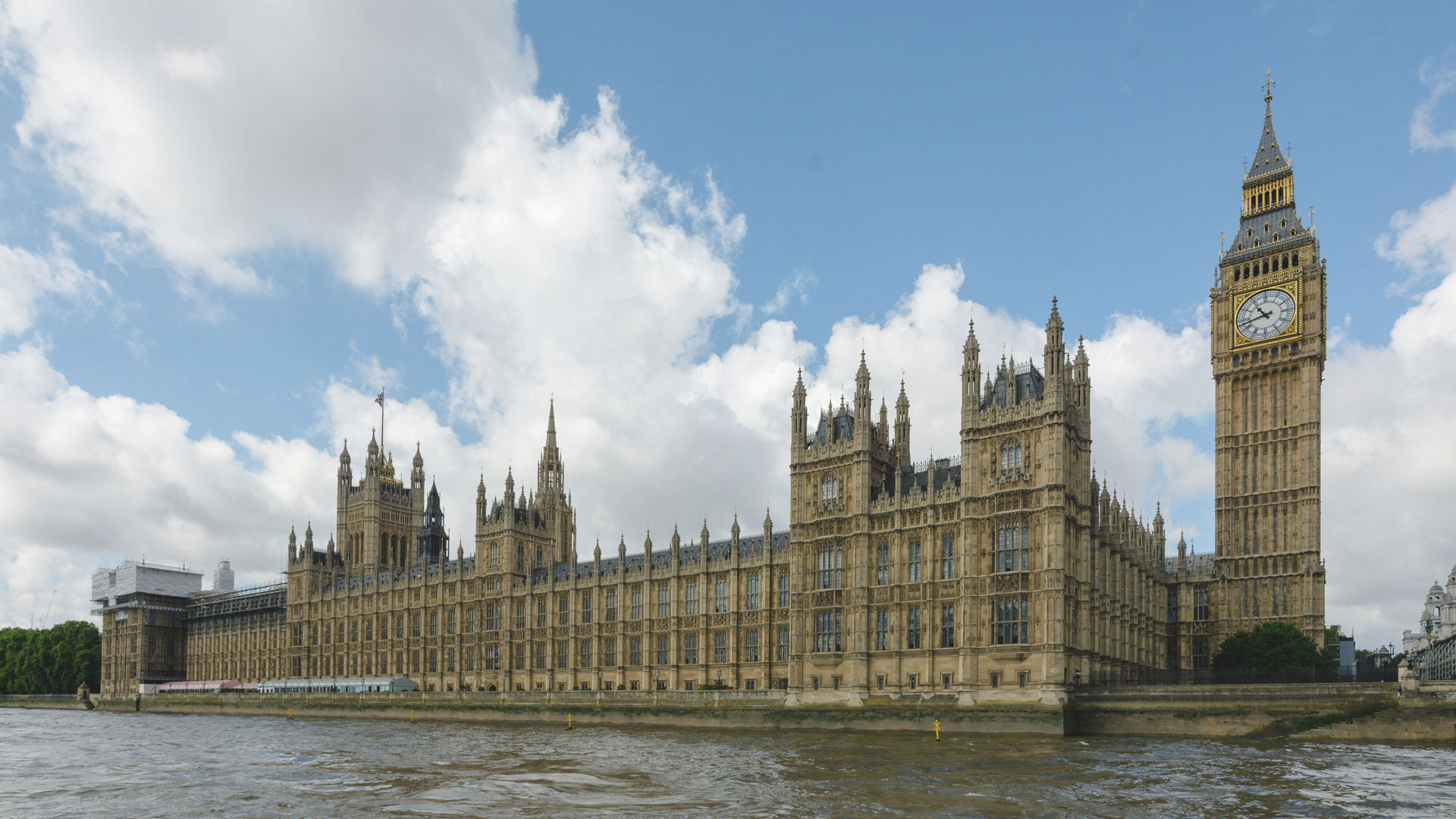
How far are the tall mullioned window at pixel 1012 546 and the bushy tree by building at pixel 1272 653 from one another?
25.6 meters

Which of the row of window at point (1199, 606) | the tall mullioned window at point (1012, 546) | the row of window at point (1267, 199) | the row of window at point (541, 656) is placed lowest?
the row of window at point (541, 656)

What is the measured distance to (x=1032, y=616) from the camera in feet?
234

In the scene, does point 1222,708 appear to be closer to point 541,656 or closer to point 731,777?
point 731,777

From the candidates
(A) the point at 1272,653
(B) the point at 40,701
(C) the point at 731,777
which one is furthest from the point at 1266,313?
(B) the point at 40,701

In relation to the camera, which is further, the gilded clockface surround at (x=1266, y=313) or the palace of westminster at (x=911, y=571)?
the gilded clockface surround at (x=1266, y=313)

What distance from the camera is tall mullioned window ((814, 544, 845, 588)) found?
271 ft

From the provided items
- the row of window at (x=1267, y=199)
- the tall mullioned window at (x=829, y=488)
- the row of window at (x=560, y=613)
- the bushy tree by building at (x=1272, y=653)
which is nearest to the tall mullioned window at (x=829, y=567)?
the tall mullioned window at (x=829, y=488)

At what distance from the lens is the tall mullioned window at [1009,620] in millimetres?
71688

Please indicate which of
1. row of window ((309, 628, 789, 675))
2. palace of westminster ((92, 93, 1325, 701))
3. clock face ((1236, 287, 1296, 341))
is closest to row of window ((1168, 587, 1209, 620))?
palace of westminster ((92, 93, 1325, 701))

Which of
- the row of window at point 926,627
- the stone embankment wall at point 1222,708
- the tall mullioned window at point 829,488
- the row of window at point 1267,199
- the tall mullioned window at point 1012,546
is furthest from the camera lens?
the row of window at point 1267,199

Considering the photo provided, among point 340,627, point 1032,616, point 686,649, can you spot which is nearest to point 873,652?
point 1032,616

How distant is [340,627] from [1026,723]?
337ft

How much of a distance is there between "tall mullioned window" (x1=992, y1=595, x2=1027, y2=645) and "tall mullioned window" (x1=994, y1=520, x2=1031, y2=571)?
2094mm

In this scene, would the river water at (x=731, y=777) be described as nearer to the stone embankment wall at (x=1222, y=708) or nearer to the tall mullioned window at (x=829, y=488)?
the stone embankment wall at (x=1222, y=708)
